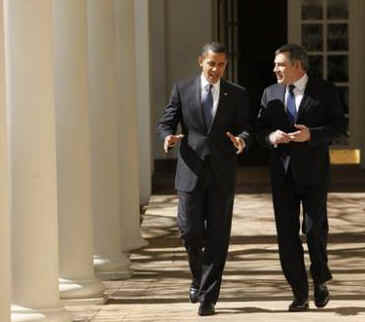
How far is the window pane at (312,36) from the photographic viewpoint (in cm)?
2225

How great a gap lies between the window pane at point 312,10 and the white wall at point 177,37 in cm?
153

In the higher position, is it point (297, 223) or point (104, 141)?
point (104, 141)

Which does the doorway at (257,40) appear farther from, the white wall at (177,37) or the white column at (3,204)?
the white column at (3,204)

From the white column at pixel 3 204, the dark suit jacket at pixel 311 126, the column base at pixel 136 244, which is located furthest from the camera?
the column base at pixel 136 244

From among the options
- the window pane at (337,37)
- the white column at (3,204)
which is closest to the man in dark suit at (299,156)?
the white column at (3,204)

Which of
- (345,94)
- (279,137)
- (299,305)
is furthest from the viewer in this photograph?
(345,94)

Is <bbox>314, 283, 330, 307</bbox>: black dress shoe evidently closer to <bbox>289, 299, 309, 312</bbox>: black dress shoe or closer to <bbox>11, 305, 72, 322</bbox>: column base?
<bbox>289, 299, 309, 312</bbox>: black dress shoe

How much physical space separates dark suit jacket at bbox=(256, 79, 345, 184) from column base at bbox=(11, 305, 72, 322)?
1.68 meters

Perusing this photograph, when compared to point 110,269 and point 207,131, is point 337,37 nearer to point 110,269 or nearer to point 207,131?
point 110,269

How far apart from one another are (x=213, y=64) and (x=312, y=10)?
13192 mm

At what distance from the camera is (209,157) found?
368 inches

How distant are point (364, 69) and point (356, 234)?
712 centimetres

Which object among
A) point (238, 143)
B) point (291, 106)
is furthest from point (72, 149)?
point (291, 106)

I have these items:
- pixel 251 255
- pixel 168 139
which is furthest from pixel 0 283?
pixel 251 255
